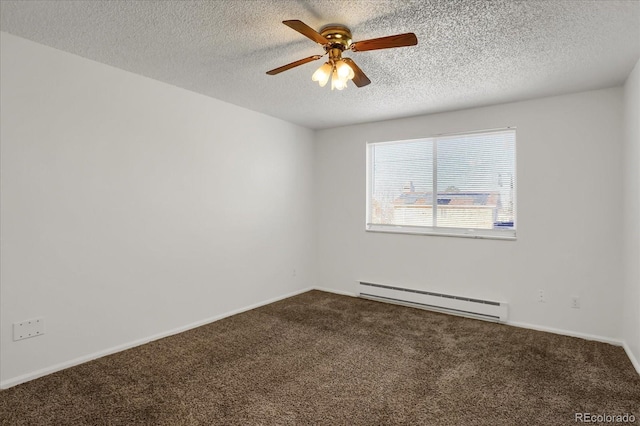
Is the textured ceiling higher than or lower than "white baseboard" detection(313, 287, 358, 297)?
higher

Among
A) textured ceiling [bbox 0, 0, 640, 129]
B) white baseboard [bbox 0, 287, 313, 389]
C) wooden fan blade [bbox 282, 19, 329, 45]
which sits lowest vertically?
white baseboard [bbox 0, 287, 313, 389]

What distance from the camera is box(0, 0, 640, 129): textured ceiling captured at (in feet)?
→ 6.64

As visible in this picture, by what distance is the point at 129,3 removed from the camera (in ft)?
6.52

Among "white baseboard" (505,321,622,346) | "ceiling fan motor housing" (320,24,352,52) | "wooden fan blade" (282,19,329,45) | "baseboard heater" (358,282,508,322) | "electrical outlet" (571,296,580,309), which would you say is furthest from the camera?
"baseboard heater" (358,282,508,322)

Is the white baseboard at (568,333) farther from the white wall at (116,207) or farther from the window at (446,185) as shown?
the white wall at (116,207)

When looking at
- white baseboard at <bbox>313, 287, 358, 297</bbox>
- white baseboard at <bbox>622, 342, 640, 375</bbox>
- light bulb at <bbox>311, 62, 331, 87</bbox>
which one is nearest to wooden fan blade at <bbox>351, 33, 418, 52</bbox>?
light bulb at <bbox>311, 62, 331, 87</bbox>

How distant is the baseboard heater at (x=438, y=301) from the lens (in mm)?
3823

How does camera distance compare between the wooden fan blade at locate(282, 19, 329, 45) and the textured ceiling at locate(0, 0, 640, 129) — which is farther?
the textured ceiling at locate(0, 0, 640, 129)

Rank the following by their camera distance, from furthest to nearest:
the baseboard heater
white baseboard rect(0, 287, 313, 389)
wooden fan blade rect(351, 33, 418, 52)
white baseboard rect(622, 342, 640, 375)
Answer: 1. the baseboard heater
2. white baseboard rect(622, 342, 640, 375)
3. white baseboard rect(0, 287, 313, 389)
4. wooden fan blade rect(351, 33, 418, 52)

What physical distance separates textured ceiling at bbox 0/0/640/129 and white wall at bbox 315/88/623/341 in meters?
0.29

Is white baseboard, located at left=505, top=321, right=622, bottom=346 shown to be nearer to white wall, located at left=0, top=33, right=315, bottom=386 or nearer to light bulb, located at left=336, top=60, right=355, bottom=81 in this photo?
white wall, located at left=0, top=33, right=315, bottom=386

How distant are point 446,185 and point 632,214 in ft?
5.84

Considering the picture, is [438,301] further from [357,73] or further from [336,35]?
[336,35]

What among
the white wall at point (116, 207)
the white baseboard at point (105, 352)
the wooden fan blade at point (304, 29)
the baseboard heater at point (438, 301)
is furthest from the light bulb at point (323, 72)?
the baseboard heater at point (438, 301)
